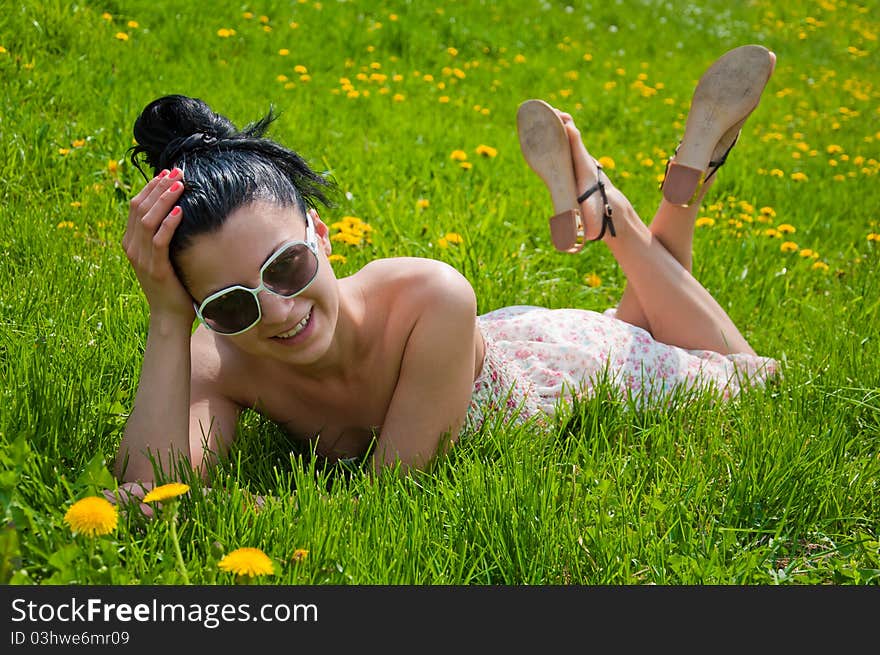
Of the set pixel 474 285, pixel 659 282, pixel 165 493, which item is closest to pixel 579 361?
pixel 659 282

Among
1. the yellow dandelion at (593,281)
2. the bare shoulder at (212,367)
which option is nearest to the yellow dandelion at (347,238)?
the yellow dandelion at (593,281)

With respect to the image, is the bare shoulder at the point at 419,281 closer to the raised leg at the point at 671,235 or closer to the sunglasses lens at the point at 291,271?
the sunglasses lens at the point at 291,271

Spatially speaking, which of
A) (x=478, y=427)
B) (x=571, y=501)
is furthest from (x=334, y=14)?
(x=571, y=501)

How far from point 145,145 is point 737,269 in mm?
2736

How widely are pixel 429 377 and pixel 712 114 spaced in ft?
5.11

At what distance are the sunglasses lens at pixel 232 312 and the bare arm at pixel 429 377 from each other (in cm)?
42

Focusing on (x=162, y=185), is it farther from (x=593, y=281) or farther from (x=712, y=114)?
(x=593, y=281)

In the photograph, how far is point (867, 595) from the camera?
1.69 metres

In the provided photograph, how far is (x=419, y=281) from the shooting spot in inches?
88.0

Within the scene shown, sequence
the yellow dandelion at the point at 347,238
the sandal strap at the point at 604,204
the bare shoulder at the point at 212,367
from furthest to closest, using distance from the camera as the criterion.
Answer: the yellow dandelion at the point at 347,238
the sandal strap at the point at 604,204
the bare shoulder at the point at 212,367

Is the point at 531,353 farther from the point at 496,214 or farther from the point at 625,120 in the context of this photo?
the point at 625,120

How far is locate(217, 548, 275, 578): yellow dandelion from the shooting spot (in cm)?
146

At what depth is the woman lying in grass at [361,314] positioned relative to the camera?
6.37 feet

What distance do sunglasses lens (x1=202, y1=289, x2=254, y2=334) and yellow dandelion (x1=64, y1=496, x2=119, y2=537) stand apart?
1.80 feet
